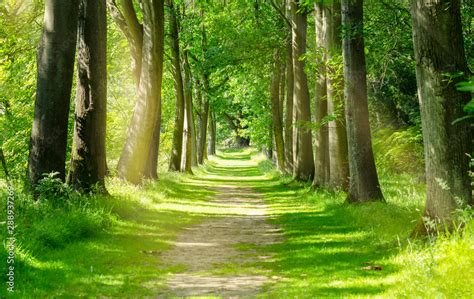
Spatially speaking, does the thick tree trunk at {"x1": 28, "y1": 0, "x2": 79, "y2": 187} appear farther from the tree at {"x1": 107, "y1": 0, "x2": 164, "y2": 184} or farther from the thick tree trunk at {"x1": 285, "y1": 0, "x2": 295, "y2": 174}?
the thick tree trunk at {"x1": 285, "y1": 0, "x2": 295, "y2": 174}

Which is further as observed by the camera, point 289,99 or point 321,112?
point 289,99

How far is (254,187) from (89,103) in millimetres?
14175

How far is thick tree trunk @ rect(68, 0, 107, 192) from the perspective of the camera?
43.6 feet

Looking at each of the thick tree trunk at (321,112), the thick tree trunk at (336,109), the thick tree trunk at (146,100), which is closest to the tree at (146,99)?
the thick tree trunk at (146,100)

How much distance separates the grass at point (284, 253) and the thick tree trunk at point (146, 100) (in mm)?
2279

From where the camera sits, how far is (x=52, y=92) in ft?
38.9

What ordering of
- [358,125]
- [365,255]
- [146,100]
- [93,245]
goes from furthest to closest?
[146,100] → [358,125] → [93,245] → [365,255]

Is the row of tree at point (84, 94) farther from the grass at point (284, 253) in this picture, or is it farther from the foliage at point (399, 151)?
the foliage at point (399, 151)

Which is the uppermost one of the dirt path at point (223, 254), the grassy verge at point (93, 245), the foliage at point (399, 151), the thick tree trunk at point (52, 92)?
the thick tree trunk at point (52, 92)

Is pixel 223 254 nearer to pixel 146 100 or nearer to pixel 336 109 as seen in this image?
pixel 336 109

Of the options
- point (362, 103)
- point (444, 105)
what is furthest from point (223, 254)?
point (362, 103)

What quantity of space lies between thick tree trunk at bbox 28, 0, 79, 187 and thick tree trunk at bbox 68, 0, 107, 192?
3.85 ft

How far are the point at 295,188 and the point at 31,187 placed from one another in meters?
→ 13.4

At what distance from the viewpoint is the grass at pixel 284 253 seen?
6719 millimetres
